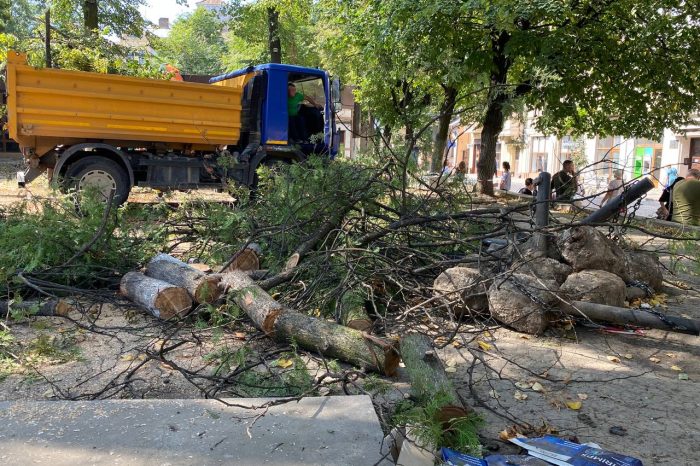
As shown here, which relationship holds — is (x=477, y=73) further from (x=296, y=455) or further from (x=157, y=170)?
(x=296, y=455)

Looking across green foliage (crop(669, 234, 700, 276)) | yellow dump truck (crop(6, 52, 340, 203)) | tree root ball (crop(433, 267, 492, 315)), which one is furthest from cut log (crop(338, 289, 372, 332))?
yellow dump truck (crop(6, 52, 340, 203))

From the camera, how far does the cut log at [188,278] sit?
4.76m

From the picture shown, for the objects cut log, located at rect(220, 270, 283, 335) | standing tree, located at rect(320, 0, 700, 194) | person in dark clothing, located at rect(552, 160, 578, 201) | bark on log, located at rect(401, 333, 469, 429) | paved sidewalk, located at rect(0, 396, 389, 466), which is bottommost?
paved sidewalk, located at rect(0, 396, 389, 466)

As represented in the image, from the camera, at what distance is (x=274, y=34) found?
22.2 meters

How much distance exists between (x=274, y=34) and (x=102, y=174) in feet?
44.0

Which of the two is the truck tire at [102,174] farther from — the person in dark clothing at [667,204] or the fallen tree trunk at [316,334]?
the person in dark clothing at [667,204]

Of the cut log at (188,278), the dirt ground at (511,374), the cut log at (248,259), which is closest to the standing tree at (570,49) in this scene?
the cut log at (248,259)

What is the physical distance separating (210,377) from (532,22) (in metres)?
12.0

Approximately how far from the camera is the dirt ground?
329 cm

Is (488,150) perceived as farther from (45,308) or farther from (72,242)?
(45,308)

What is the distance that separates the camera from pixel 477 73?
1307 cm

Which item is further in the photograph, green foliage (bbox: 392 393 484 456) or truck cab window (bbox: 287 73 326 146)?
truck cab window (bbox: 287 73 326 146)

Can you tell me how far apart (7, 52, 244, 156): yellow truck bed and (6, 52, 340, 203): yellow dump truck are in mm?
16

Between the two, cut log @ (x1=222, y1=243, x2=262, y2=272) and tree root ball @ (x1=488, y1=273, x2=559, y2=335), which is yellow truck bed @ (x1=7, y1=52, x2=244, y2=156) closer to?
cut log @ (x1=222, y1=243, x2=262, y2=272)
